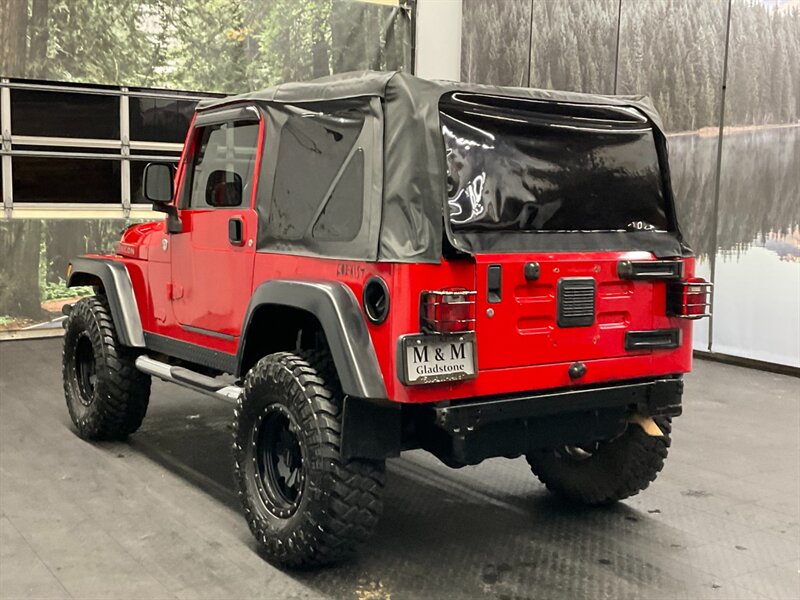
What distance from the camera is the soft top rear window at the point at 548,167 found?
3367mm

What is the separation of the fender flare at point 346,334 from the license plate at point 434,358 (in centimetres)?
15

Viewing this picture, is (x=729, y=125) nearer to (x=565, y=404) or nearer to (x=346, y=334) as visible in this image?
(x=565, y=404)

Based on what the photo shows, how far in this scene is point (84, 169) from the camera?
9.94 metres

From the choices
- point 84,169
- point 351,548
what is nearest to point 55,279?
point 84,169

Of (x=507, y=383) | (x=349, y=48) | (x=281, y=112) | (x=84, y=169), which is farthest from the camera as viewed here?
(x=349, y=48)

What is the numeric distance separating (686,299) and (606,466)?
98cm

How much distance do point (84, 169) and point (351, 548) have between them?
7641 millimetres

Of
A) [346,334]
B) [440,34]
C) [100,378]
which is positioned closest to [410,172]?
[346,334]

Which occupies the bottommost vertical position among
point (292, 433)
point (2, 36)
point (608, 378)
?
point (292, 433)

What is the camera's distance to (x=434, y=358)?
3119 millimetres

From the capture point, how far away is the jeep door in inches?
161

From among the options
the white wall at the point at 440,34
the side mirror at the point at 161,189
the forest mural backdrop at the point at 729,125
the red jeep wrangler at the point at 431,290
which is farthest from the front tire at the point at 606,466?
the white wall at the point at 440,34

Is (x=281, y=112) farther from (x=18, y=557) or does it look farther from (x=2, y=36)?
(x=2, y=36)

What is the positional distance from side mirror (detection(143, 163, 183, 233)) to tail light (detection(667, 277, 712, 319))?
2423 mm
